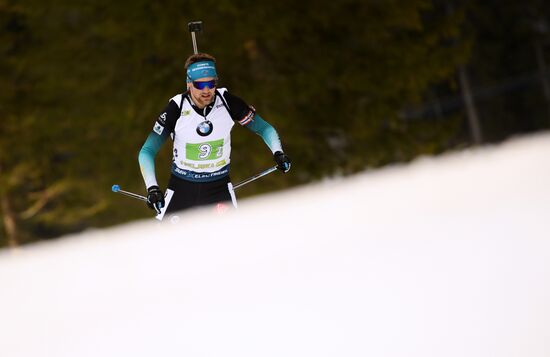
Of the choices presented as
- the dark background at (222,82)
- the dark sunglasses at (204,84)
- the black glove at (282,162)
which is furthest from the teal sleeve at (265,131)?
the dark background at (222,82)

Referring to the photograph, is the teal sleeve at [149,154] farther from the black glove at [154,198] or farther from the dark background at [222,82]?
the dark background at [222,82]

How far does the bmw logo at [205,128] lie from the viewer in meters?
5.70

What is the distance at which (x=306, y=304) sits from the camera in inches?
115

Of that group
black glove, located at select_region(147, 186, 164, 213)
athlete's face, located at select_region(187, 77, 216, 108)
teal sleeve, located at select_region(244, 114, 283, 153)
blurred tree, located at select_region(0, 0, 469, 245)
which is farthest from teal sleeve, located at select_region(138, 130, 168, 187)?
blurred tree, located at select_region(0, 0, 469, 245)

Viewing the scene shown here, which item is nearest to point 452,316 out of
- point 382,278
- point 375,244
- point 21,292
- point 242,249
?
point 382,278

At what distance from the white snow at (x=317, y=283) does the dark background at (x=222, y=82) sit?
37.7 feet

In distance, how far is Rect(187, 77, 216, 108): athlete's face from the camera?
5.45 meters

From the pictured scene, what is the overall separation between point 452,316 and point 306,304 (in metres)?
0.55

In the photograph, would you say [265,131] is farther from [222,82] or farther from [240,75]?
[240,75]

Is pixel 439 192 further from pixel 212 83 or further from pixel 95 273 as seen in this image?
pixel 212 83

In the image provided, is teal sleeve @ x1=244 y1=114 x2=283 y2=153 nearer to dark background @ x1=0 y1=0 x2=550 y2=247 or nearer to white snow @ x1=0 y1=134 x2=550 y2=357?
white snow @ x1=0 y1=134 x2=550 y2=357

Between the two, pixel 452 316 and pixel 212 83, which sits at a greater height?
pixel 212 83

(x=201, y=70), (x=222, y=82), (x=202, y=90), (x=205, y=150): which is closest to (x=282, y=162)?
(x=205, y=150)

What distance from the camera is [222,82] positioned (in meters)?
15.0
